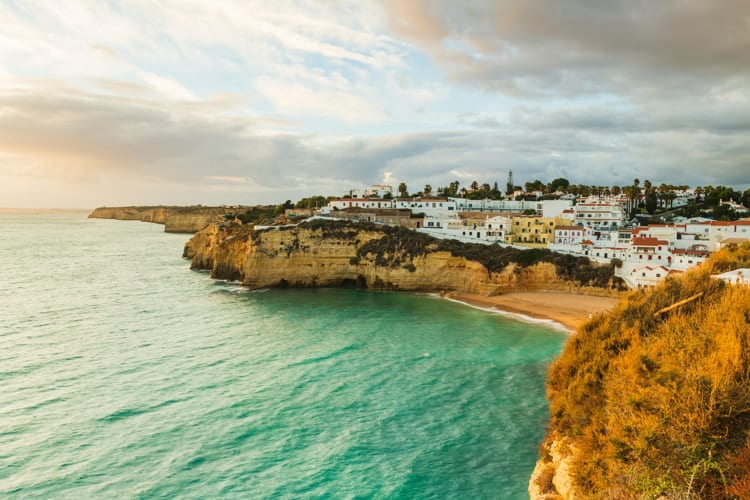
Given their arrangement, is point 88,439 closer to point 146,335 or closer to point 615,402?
Answer: point 146,335

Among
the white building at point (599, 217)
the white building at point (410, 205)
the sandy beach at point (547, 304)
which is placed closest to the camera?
the sandy beach at point (547, 304)

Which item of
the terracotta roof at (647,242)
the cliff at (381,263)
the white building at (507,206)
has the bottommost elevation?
the cliff at (381,263)

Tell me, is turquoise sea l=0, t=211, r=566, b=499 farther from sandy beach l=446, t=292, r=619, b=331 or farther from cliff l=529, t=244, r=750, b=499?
cliff l=529, t=244, r=750, b=499

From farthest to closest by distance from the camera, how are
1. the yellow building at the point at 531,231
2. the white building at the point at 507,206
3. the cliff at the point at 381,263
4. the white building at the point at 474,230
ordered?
the white building at the point at 507,206
the yellow building at the point at 531,231
the white building at the point at 474,230
the cliff at the point at 381,263

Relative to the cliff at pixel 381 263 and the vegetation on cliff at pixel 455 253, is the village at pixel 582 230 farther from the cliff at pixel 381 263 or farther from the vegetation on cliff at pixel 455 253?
the cliff at pixel 381 263

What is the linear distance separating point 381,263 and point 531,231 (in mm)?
21538

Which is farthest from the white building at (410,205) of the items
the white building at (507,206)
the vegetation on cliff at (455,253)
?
the vegetation on cliff at (455,253)

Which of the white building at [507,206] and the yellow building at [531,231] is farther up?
the white building at [507,206]

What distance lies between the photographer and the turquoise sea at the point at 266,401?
13.2 m

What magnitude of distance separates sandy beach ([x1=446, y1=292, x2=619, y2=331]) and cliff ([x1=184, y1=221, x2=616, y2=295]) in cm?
138

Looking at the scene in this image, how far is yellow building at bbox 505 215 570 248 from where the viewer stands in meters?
52.7

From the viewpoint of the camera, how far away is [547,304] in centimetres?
3700

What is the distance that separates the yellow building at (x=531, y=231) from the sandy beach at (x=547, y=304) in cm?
1344

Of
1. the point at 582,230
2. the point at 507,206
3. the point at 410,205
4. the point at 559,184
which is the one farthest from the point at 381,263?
the point at 559,184
